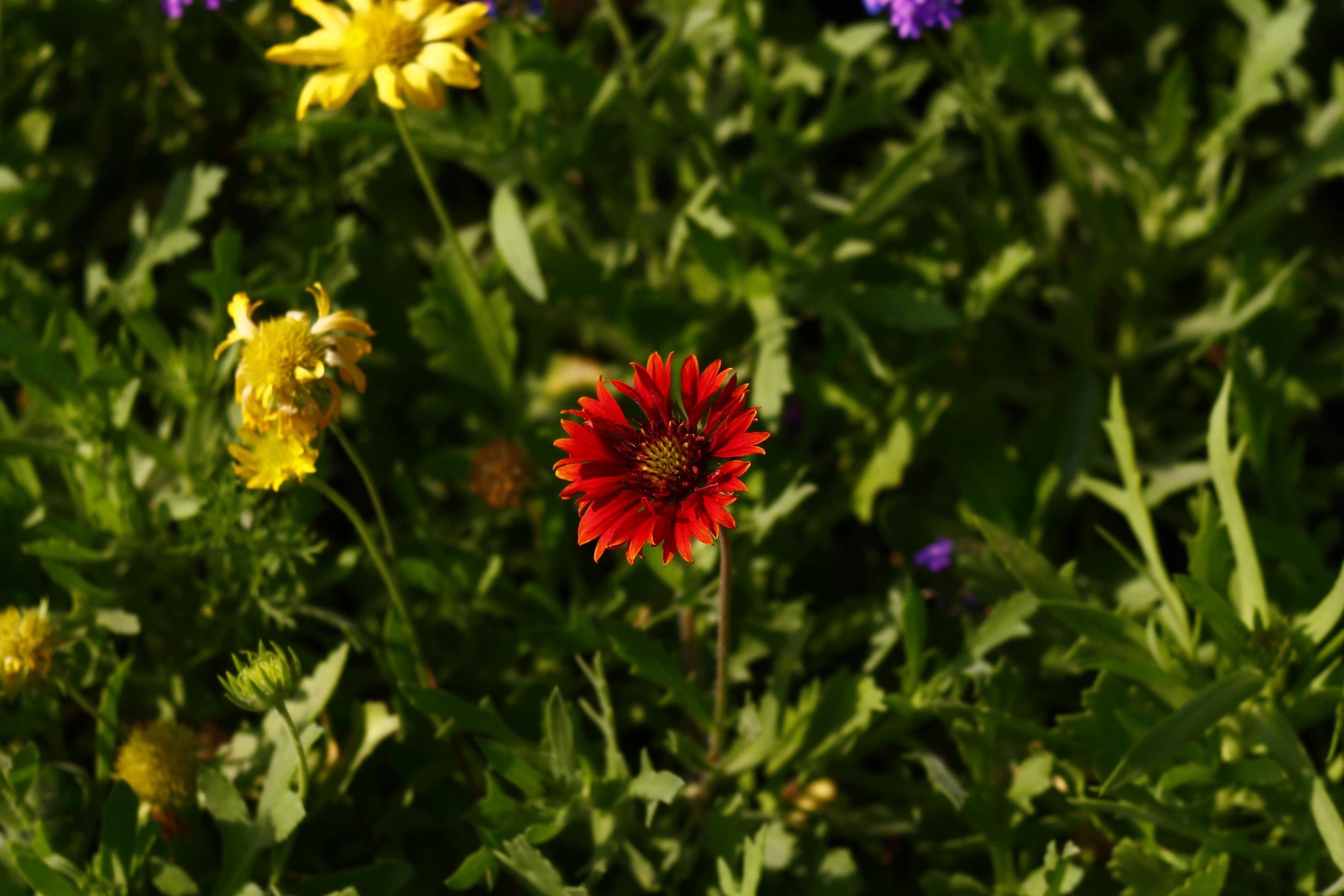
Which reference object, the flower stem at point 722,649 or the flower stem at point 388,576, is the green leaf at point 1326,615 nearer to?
the flower stem at point 722,649

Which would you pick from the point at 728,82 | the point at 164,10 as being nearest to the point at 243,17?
the point at 164,10

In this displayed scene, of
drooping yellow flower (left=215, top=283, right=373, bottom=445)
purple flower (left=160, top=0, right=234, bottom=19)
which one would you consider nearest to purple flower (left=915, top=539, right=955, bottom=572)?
drooping yellow flower (left=215, top=283, right=373, bottom=445)

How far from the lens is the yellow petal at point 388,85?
1681mm

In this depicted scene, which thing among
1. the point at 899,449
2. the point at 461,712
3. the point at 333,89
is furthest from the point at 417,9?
the point at 899,449

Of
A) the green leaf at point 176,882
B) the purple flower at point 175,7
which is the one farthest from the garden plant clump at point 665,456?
the purple flower at point 175,7

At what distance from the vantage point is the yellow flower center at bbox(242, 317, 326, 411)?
1.56m

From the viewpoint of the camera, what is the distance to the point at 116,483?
2023 millimetres

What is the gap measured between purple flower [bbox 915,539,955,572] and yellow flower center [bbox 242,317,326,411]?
1.13 metres

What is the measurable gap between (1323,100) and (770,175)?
1.60 meters

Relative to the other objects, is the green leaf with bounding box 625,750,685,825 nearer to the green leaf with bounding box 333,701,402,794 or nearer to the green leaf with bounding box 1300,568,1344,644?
the green leaf with bounding box 333,701,402,794

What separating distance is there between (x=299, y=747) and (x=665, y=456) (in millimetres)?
608

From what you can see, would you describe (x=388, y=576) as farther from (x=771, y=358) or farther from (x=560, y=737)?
(x=771, y=358)

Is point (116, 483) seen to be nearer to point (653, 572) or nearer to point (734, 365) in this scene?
point (653, 572)

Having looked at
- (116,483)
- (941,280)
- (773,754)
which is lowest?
(773,754)
